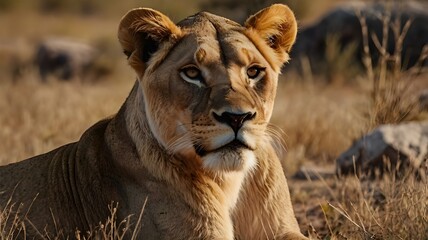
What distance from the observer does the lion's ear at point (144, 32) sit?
464 centimetres

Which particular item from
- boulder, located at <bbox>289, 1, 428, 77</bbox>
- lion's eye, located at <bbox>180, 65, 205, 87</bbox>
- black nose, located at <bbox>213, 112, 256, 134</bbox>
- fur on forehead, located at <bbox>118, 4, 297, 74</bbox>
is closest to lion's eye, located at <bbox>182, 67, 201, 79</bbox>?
lion's eye, located at <bbox>180, 65, 205, 87</bbox>

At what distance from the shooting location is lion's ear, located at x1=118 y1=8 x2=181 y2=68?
4.64 meters

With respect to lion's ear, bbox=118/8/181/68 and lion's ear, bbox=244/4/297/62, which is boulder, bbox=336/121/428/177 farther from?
lion's ear, bbox=118/8/181/68

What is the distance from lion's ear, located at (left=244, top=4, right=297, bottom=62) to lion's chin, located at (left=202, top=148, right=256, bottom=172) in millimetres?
750

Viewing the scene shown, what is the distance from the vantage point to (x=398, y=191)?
18.2 ft

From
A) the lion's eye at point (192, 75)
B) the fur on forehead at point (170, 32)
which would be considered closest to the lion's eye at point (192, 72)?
the lion's eye at point (192, 75)

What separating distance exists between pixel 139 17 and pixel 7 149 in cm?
350

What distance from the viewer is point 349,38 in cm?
1443

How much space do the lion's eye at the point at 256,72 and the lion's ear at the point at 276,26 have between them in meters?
0.27

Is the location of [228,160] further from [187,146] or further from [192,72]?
[192,72]

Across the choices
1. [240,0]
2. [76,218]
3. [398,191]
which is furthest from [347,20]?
[76,218]

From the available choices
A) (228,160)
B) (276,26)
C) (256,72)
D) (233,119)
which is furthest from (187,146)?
(276,26)

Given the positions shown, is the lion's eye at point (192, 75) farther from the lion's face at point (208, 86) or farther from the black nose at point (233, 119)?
the black nose at point (233, 119)

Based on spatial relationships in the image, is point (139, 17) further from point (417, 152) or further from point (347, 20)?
point (347, 20)
